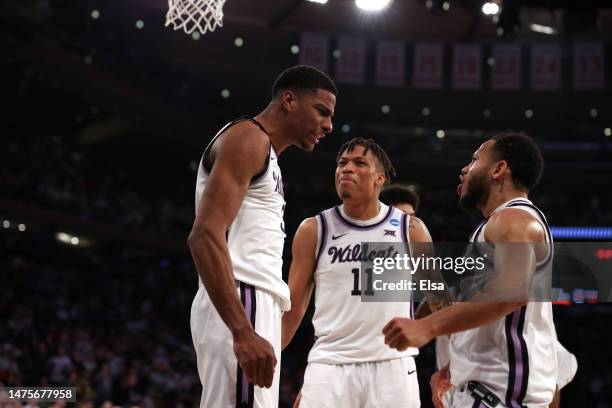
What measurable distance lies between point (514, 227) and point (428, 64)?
18.1 m

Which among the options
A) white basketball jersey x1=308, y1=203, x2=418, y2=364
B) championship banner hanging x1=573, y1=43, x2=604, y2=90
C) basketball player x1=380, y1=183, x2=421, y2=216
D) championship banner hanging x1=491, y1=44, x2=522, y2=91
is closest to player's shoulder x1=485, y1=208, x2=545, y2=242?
white basketball jersey x1=308, y1=203, x2=418, y2=364

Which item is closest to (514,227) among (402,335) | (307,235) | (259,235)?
(402,335)

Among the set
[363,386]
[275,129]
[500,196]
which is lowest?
[363,386]

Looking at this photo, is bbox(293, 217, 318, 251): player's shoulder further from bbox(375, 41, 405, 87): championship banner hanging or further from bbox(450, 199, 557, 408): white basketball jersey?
bbox(375, 41, 405, 87): championship banner hanging

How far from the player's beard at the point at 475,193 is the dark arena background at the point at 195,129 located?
1123cm

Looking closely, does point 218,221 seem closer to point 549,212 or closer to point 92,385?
point 92,385

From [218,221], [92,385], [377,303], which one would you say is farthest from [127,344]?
[218,221]

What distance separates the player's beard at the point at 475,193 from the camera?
12.1ft

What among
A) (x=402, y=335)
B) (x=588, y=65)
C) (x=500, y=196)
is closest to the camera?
(x=402, y=335)

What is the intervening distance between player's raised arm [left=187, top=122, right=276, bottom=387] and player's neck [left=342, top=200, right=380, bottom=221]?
164 cm

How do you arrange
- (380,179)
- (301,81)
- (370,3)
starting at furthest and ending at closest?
(370,3) → (380,179) → (301,81)

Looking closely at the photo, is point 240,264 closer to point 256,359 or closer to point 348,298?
point 256,359

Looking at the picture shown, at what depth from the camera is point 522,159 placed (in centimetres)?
364

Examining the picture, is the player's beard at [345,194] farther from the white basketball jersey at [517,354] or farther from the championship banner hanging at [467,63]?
the championship banner hanging at [467,63]
